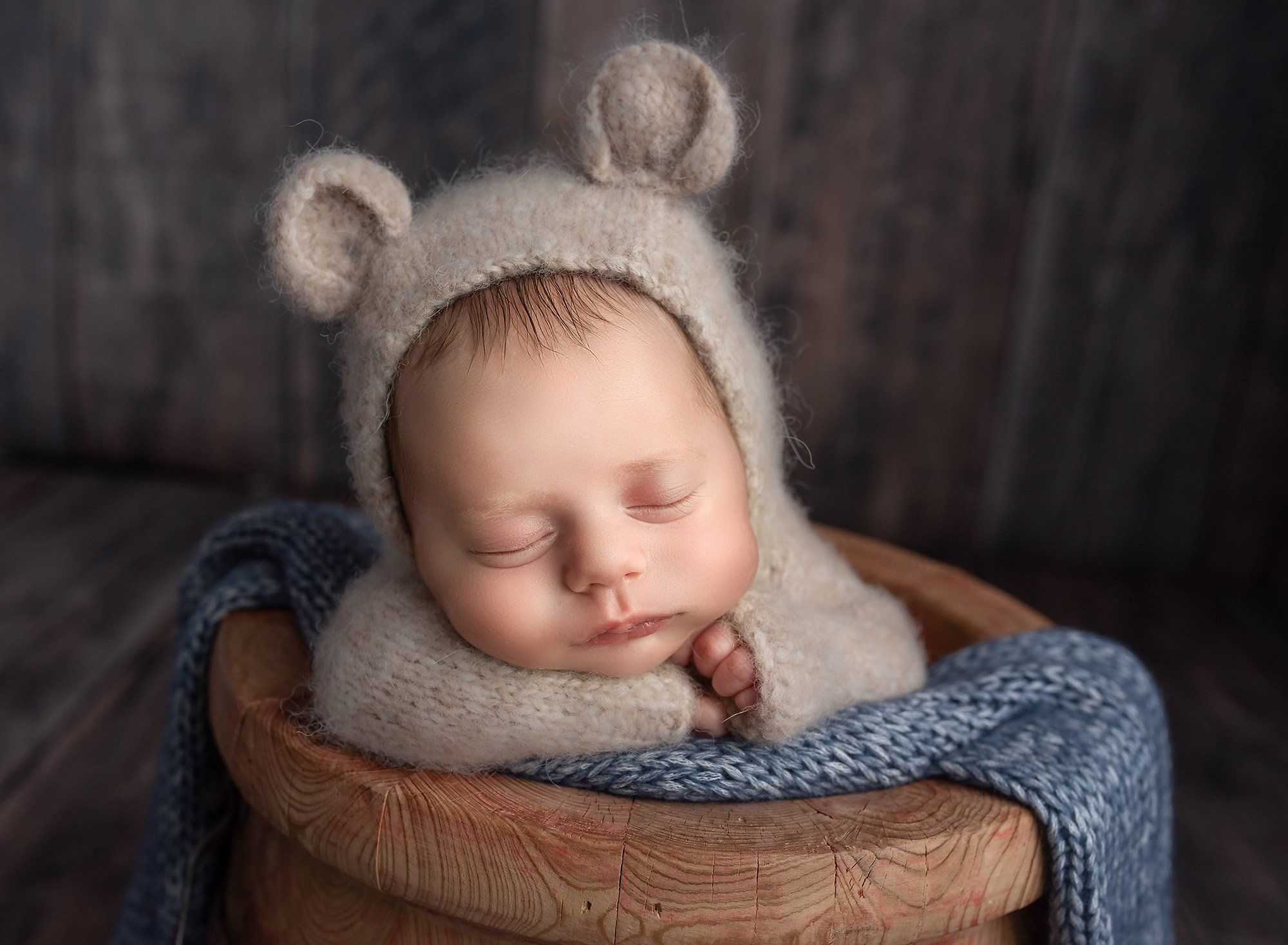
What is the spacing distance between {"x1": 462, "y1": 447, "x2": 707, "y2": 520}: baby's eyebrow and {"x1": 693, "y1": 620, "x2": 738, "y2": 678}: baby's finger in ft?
0.49

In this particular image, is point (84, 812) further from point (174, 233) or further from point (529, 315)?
point (174, 233)

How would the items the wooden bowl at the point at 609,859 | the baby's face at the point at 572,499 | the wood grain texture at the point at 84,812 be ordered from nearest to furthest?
the wooden bowl at the point at 609,859
the baby's face at the point at 572,499
the wood grain texture at the point at 84,812

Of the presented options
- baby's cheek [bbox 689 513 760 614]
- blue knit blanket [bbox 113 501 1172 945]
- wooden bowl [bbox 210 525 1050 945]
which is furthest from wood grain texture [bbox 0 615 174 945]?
baby's cheek [bbox 689 513 760 614]

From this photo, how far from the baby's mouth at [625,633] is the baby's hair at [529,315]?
16cm

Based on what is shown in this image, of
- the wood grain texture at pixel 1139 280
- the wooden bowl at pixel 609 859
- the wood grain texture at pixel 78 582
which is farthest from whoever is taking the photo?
Result: the wood grain texture at pixel 1139 280

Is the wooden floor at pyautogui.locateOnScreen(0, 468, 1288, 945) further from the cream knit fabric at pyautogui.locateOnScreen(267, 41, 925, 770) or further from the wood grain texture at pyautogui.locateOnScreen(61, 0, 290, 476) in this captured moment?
the cream knit fabric at pyautogui.locateOnScreen(267, 41, 925, 770)

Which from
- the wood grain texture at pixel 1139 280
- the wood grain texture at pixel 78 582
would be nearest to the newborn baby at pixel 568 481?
the wood grain texture at pixel 78 582

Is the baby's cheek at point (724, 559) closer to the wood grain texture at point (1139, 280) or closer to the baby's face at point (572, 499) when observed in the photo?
the baby's face at point (572, 499)

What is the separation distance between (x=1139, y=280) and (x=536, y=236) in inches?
57.5

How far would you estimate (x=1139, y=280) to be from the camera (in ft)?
6.37

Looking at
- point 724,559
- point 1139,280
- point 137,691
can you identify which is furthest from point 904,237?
point 137,691

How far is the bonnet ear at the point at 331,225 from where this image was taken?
2.69 feet

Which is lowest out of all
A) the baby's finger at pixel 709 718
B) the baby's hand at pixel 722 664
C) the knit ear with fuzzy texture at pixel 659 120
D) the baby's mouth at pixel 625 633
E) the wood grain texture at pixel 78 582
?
the wood grain texture at pixel 78 582

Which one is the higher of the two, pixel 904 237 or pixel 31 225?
pixel 904 237
